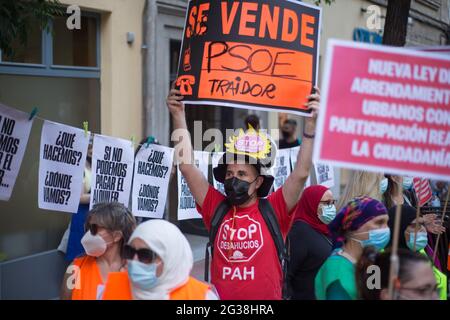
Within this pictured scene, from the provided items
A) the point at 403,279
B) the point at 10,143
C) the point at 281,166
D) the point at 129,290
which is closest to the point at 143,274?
the point at 129,290

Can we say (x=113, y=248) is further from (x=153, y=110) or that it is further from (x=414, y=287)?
(x=153, y=110)

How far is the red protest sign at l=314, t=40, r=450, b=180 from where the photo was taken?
2.41 meters

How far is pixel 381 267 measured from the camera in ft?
8.98

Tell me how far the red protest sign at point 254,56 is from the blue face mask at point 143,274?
4.80ft

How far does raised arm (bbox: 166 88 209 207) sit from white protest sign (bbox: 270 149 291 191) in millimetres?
3111

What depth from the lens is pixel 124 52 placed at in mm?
7262

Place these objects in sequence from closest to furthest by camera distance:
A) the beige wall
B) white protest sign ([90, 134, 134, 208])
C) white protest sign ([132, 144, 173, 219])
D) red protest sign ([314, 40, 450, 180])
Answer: red protest sign ([314, 40, 450, 180])
white protest sign ([90, 134, 134, 208])
white protest sign ([132, 144, 173, 219])
the beige wall

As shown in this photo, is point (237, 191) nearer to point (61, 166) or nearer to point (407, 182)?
point (61, 166)

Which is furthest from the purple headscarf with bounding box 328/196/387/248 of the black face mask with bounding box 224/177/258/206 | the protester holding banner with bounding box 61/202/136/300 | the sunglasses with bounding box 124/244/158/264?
the protester holding banner with bounding box 61/202/136/300

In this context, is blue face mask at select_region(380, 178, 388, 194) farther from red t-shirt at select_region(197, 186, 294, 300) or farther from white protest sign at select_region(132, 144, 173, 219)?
red t-shirt at select_region(197, 186, 294, 300)

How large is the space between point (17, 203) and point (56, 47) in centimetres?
187

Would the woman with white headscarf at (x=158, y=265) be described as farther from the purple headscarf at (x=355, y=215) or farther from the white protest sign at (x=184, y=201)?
the white protest sign at (x=184, y=201)

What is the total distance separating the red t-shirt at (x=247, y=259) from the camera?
3.25 m

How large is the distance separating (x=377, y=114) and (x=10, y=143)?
2.91 metres
